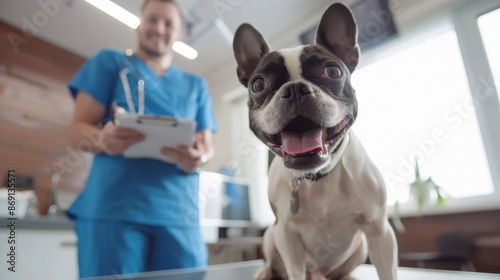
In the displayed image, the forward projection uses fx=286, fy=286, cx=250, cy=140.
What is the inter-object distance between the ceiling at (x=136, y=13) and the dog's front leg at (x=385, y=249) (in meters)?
0.35

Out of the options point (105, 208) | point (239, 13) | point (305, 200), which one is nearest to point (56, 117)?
point (105, 208)

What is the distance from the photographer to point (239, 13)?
586 millimetres

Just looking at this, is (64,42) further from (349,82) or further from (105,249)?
(349,82)

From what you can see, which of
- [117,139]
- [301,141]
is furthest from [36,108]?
[301,141]

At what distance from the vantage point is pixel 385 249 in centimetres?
37

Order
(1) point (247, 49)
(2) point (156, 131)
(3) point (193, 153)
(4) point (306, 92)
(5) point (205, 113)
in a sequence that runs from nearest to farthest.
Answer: (4) point (306, 92), (1) point (247, 49), (2) point (156, 131), (3) point (193, 153), (5) point (205, 113)

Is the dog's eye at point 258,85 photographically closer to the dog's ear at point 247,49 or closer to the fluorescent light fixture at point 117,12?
the dog's ear at point 247,49

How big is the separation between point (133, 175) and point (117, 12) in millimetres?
352

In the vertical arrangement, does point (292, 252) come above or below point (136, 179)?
below

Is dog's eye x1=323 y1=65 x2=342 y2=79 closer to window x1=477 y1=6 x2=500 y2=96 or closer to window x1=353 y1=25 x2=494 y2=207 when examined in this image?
window x1=353 y1=25 x2=494 y2=207

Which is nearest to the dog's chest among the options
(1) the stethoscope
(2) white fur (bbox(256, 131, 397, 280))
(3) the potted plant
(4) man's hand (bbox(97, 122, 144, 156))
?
(2) white fur (bbox(256, 131, 397, 280))

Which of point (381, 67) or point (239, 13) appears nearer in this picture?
point (381, 67)

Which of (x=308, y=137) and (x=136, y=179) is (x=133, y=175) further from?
(x=308, y=137)

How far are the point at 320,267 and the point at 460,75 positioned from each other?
0.42m
